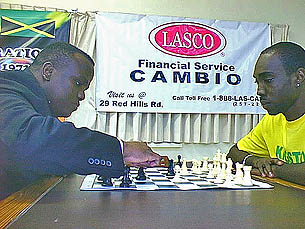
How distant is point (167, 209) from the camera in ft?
2.79

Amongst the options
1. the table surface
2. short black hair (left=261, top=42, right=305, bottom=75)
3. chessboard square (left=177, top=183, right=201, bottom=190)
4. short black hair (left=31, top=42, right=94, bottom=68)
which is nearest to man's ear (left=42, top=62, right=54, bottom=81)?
short black hair (left=31, top=42, right=94, bottom=68)

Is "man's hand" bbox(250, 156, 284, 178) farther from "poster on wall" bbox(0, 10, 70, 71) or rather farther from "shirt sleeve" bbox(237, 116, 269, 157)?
"poster on wall" bbox(0, 10, 70, 71)

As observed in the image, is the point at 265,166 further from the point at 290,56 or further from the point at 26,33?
the point at 26,33

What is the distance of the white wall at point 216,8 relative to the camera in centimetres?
329

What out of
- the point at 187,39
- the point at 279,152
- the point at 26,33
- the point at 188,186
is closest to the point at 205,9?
the point at 187,39

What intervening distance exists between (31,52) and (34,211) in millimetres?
2558

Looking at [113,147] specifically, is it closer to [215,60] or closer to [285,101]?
[285,101]

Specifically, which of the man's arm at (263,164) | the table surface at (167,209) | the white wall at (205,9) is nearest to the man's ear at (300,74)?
the man's arm at (263,164)

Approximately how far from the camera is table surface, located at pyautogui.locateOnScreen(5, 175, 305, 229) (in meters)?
0.70

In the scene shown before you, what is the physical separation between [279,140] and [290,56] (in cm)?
42

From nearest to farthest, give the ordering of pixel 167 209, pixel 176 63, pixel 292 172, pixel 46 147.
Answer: pixel 167 209
pixel 46 147
pixel 292 172
pixel 176 63

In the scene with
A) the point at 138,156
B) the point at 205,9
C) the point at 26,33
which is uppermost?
the point at 205,9

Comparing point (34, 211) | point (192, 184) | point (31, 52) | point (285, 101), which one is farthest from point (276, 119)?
point (31, 52)

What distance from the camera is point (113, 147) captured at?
109 centimetres
